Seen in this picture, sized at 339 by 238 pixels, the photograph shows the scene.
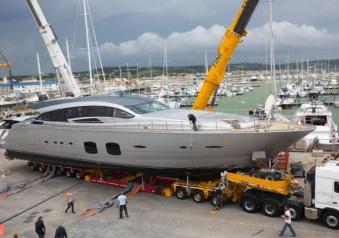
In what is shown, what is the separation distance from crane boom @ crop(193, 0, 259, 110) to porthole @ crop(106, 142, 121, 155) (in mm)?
5123

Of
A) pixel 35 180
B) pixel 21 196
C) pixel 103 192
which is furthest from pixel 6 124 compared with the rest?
pixel 103 192

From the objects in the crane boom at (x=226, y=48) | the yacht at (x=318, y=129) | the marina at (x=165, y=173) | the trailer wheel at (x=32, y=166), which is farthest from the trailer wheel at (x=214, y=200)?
the trailer wheel at (x=32, y=166)

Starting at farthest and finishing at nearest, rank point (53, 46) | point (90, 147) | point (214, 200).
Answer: point (53, 46), point (90, 147), point (214, 200)

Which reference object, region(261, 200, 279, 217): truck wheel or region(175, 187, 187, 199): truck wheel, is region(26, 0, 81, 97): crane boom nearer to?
region(175, 187, 187, 199): truck wheel

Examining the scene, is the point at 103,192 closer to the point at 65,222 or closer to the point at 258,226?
the point at 65,222

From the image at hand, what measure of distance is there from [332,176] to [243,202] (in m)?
2.78

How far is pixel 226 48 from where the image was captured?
15820 mm

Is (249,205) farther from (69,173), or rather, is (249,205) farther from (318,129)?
(318,129)

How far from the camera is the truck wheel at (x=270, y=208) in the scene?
34.6 ft

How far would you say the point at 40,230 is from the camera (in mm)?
9516

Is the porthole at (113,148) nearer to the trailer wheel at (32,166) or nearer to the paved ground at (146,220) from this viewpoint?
the paved ground at (146,220)

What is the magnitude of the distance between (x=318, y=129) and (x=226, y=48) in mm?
7375

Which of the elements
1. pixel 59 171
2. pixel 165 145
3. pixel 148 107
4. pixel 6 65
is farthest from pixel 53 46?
pixel 6 65

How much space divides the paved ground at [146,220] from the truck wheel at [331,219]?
0.54 feet
